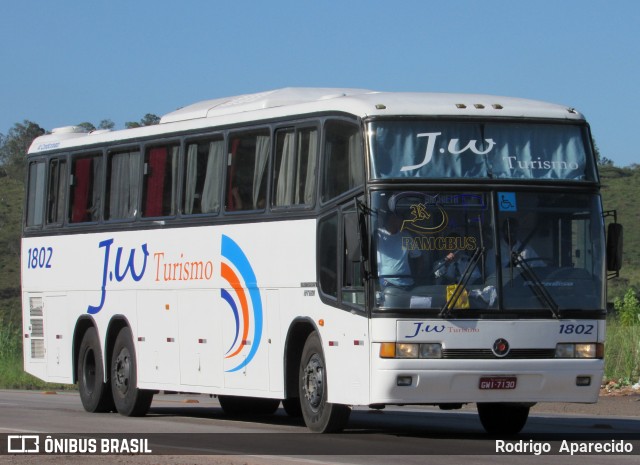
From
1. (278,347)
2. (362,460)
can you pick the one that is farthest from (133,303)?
(362,460)

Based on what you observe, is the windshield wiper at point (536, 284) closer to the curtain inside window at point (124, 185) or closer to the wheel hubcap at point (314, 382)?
the wheel hubcap at point (314, 382)

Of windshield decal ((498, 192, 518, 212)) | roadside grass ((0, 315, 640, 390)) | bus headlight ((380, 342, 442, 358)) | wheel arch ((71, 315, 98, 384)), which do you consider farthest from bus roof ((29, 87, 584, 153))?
roadside grass ((0, 315, 640, 390))

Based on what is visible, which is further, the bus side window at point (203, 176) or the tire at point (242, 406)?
the tire at point (242, 406)

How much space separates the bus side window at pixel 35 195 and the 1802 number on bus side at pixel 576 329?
35.9 feet

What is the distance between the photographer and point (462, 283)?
15.9m

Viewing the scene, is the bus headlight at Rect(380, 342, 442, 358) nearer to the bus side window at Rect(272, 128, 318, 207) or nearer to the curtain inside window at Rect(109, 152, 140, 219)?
the bus side window at Rect(272, 128, 318, 207)

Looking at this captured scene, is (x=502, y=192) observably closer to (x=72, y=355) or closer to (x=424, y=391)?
(x=424, y=391)

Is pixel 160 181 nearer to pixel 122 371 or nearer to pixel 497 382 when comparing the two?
pixel 122 371

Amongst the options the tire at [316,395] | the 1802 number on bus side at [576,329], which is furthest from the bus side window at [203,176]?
the 1802 number on bus side at [576,329]

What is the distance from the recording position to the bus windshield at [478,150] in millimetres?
16312

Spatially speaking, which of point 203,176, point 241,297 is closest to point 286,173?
point 241,297

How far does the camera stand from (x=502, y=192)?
16297 mm

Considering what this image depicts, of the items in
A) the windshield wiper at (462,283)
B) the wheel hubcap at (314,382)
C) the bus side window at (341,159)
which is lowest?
the wheel hubcap at (314,382)

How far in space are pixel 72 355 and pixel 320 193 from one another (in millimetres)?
7612
